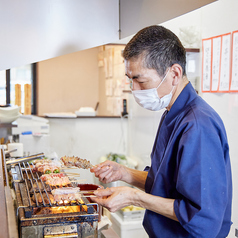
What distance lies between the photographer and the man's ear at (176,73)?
4.44ft

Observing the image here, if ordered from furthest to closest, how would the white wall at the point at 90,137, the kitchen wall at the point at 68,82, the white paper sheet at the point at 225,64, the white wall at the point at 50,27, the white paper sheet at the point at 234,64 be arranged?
1. the kitchen wall at the point at 68,82
2. the white wall at the point at 90,137
3. the white paper sheet at the point at 225,64
4. the white paper sheet at the point at 234,64
5. the white wall at the point at 50,27

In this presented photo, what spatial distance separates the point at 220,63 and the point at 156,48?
5.34 ft

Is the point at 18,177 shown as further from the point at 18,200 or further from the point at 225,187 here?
the point at 225,187

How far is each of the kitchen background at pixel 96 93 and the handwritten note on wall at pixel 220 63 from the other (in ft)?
0.20

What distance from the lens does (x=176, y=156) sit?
1.30 metres

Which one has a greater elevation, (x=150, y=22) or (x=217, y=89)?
(x=150, y=22)

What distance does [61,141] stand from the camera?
5691mm

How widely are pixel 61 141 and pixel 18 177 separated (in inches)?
147

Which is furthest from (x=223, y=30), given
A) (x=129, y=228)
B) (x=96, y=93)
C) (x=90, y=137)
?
(x=96, y=93)

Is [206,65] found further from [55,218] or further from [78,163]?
[55,218]

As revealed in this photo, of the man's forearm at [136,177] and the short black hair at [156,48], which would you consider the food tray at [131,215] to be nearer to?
the man's forearm at [136,177]

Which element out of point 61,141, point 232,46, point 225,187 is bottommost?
point 61,141

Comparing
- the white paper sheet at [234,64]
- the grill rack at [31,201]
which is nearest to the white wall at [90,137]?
the white paper sheet at [234,64]

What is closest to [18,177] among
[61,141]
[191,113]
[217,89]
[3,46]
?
[3,46]
